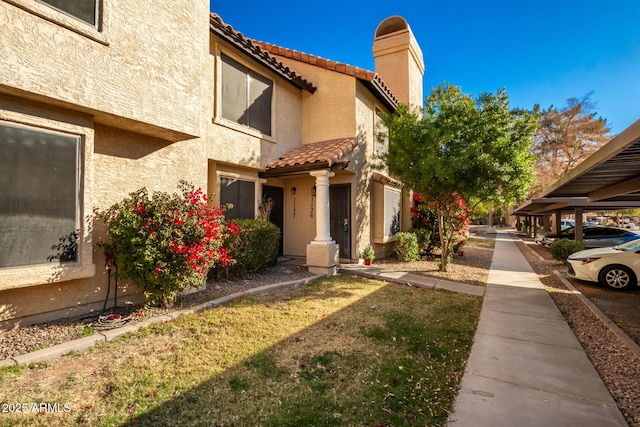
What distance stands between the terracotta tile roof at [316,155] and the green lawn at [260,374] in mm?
4473

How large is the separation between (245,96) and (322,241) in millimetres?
4922

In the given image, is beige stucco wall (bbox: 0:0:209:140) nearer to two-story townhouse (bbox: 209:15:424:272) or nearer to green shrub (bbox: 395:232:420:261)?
two-story townhouse (bbox: 209:15:424:272)

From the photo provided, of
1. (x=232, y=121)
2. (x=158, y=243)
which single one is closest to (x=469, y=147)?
(x=232, y=121)

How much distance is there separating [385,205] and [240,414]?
9.97 meters

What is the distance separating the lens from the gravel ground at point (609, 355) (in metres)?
3.23

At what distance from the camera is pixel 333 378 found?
3.54 meters

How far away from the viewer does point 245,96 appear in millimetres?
9039

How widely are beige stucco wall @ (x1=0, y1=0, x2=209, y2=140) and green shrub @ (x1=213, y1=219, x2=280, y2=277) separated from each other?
2758mm

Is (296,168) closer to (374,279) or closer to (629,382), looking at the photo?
(374,279)

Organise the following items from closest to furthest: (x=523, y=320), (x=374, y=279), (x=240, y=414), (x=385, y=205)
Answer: (x=240, y=414), (x=523, y=320), (x=374, y=279), (x=385, y=205)

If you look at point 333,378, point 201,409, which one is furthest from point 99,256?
point 333,378

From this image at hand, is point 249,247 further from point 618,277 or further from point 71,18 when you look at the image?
point 618,277

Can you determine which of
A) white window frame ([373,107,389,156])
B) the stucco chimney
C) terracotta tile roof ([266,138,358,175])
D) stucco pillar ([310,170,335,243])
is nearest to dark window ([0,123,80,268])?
terracotta tile roof ([266,138,358,175])

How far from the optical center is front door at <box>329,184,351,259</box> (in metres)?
10.7
